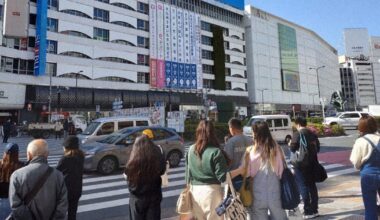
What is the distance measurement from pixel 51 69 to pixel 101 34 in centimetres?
982

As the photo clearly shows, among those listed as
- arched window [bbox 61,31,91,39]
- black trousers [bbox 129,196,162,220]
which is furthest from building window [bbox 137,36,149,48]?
black trousers [bbox 129,196,162,220]

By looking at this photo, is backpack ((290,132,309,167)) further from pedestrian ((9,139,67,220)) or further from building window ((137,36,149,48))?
building window ((137,36,149,48))

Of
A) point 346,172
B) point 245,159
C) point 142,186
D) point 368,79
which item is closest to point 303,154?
point 245,159

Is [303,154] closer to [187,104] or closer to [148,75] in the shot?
[148,75]

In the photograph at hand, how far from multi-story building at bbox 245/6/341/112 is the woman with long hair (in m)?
67.6

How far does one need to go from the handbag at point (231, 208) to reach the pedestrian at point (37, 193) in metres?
1.69

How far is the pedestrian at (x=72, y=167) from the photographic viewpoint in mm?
5078

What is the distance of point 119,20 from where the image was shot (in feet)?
174

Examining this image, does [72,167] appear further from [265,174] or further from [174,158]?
[174,158]

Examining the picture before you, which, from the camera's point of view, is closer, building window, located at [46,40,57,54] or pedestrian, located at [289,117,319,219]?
pedestrian, located at [289,117,319,219]

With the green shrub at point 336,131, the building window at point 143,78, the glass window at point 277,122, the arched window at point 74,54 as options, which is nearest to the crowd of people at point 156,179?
the glass window at point 277,122

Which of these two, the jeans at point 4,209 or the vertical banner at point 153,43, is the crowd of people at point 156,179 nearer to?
the jeans at point 4,209

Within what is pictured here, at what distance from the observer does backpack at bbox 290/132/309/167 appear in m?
5.98

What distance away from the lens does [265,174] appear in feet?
13.5
